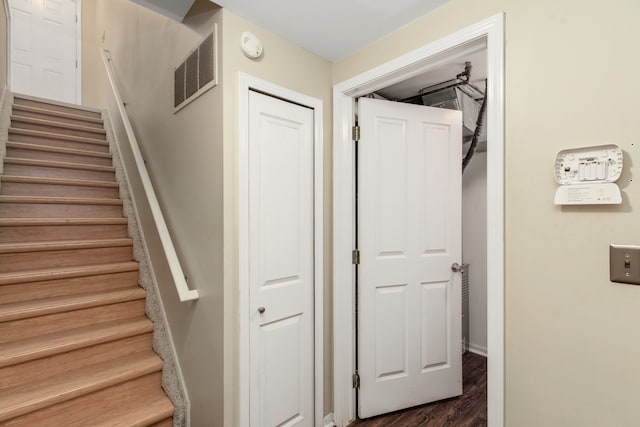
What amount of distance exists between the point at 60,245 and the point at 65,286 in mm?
308

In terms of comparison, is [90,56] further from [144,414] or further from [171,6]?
[144,414]

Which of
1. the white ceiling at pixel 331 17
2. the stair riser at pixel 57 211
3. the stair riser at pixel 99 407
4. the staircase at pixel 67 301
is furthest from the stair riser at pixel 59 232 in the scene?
the white ceiling at pixel 331 17

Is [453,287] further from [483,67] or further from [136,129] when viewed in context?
[136,129]

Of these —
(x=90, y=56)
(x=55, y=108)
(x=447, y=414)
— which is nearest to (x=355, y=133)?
(x=447, y=414)

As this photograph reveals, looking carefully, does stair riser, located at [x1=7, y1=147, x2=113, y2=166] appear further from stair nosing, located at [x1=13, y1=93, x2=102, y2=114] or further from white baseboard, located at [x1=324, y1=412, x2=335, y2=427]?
white baseboard, located at [x1=324, y1=412, x2=335, y2=427]

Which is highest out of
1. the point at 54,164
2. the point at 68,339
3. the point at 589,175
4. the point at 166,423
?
the point at 54,164

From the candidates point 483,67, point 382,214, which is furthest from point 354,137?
point 483,67

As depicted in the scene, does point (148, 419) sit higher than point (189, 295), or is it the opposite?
point (189, 295)

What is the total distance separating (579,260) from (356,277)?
1.18m

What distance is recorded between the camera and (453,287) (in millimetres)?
2148

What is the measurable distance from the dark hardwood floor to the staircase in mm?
1322

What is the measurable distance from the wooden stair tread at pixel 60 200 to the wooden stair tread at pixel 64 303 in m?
0.84

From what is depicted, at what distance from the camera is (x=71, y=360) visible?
1.70 meters

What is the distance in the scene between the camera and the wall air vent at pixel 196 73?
1517 mm
